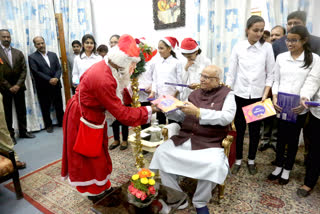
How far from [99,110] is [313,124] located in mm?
1985

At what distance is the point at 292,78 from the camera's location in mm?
2076

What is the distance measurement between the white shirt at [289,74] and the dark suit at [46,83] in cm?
386

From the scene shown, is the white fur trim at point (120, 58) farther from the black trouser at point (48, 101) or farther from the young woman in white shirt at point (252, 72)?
the black trouser at point (48, 101)

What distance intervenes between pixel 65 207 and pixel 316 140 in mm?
2482

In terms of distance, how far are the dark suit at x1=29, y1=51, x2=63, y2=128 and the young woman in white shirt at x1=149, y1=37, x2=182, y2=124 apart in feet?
7.69

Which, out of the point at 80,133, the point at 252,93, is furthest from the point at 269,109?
the point at 80,133

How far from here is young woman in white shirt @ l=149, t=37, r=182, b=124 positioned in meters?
2.91

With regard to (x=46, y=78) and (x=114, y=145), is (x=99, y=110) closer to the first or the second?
(x=114, y=145)

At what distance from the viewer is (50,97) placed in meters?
4.34

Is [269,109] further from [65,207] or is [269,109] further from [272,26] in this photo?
[65,207]

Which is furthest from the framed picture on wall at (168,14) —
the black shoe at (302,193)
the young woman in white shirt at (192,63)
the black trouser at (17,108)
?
the black shoe at (302,193)


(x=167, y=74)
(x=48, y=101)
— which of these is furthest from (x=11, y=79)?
(x=167, y=74)

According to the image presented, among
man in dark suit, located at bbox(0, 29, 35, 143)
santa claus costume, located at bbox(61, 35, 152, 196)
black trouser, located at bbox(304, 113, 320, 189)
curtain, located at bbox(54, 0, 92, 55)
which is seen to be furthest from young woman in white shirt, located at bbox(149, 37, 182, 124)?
curtain, located at bbox(54, 0, 92, 55)

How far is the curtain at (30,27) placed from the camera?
151 inches
